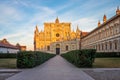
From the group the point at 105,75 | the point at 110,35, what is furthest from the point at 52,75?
the point at 110,35

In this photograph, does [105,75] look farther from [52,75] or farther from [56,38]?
[56,38]

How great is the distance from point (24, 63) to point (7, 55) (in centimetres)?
2955

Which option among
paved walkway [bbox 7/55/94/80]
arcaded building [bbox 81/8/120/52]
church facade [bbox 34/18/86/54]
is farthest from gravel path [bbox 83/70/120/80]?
Result: church facade [bbox 34/18/86/54]

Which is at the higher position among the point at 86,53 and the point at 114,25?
the point at 114,25

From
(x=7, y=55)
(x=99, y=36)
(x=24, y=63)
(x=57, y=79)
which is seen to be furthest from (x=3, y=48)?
(x=57, y=79)

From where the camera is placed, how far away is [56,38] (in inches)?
3455

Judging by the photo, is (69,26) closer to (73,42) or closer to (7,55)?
(73,42)

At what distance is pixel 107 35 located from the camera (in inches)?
1797

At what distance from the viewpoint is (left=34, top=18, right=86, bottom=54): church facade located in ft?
275

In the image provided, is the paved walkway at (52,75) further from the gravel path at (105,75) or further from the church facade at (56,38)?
the church facade at (56,38)

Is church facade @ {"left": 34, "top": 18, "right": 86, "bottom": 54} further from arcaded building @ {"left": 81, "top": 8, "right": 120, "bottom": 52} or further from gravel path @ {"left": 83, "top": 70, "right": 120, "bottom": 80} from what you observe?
gravel path @ {"left": 83, "top": 70, "right": 120, "bottom": 80}

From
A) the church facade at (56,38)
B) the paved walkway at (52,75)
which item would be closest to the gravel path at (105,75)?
the paved walkway at (52,75)

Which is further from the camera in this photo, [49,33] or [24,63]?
[49,33]

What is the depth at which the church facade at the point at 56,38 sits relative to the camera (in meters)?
83.9
